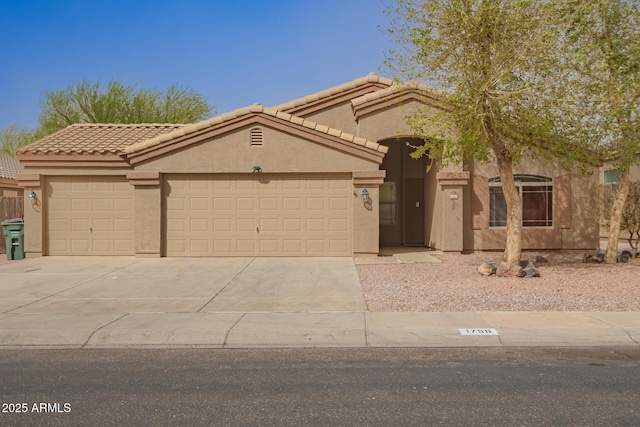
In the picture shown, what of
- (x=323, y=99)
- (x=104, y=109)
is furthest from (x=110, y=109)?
(x=323, y=99)

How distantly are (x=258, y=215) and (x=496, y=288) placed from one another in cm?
735

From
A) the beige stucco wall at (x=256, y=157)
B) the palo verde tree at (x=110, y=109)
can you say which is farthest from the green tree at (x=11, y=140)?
the beige stucco wall at (x=256, y=157)

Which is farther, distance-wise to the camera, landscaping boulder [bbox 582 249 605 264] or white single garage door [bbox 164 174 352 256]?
white single garage door [bbox 164 174 352 256]

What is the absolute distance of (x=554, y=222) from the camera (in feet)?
52.3

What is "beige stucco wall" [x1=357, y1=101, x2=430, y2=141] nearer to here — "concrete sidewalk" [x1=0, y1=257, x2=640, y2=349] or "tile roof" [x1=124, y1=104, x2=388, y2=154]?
"tile roof" [x1=124, y1=104, x2=388, y2=154]

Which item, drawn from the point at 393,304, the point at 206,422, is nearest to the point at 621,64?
the point at 393,304

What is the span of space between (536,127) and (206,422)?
30.2 ft

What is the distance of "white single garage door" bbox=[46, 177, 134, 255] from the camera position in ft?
50.6

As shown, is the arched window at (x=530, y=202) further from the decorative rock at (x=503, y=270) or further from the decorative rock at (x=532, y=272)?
the decorative rock at (x=532, y=272)

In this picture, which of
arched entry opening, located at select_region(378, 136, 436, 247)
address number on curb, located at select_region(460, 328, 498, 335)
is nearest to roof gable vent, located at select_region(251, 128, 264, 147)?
arched entry opening, located at select_region(378, 136, 436, 247)

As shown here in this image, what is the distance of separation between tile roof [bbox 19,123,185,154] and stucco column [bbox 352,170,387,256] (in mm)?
7202

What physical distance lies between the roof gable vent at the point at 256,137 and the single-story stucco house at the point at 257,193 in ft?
0.10

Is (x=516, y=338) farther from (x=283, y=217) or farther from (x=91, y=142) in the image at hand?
(x=91, y=142)

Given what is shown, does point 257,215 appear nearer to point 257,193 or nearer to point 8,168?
point 257,193
